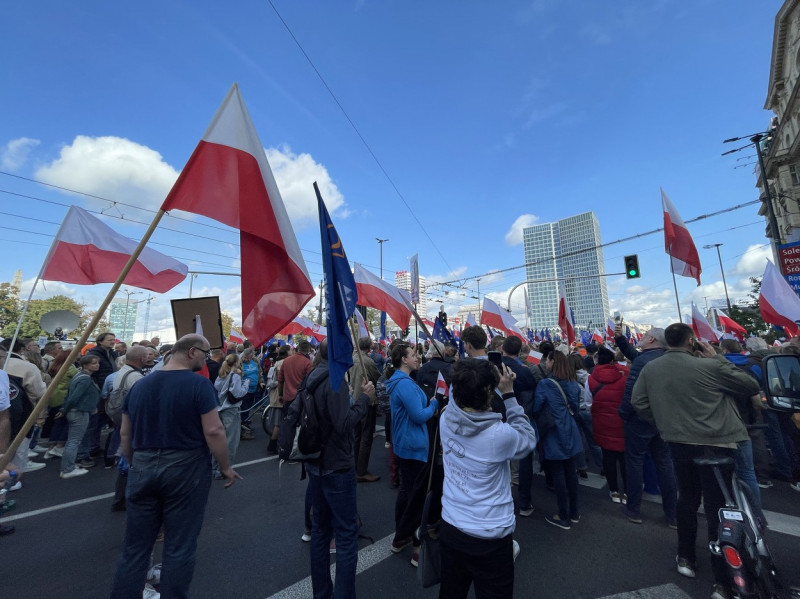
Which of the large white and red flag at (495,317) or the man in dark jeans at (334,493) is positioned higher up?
the large white and red flag at (495,317)

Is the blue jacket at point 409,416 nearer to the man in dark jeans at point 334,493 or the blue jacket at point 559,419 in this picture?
the man in dark jeans at point 334,493

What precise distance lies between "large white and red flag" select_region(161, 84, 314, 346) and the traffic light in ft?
56.1

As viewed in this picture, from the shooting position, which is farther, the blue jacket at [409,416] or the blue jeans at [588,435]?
the blue jeans at [588,435]

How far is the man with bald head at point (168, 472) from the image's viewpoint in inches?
94.9

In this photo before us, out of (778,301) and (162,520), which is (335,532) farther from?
(778,301)

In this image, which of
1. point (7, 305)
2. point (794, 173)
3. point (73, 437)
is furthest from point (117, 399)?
point (7, 305)

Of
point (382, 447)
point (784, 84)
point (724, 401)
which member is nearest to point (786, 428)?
point (724, 401)

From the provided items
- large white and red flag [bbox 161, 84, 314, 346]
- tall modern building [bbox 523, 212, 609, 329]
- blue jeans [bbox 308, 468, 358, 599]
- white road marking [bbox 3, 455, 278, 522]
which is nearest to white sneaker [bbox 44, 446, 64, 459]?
white road marking [bbox 3, 455, 278, 522]

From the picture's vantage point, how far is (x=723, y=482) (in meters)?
2.91

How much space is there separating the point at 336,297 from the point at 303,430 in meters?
1.06

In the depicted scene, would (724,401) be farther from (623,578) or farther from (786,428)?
(786,428)

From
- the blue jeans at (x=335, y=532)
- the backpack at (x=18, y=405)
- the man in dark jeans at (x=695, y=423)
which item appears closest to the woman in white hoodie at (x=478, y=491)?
the blue jeans at (x=335, y=532)

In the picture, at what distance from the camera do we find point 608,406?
15.0 feet

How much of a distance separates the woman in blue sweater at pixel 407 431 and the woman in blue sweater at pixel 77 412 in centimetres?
549
